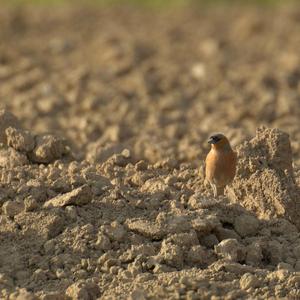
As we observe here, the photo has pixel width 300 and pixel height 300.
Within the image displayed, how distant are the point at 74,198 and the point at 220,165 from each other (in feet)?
4.17

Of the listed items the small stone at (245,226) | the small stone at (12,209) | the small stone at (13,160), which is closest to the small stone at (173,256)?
A: the small stone at (245,226)

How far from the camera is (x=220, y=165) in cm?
793

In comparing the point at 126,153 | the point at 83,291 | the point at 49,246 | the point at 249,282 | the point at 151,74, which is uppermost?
the point at 151,74

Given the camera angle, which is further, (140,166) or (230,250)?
(140,166)

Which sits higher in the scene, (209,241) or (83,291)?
(209,241)

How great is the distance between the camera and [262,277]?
257 inches

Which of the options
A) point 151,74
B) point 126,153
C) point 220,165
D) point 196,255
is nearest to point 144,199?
point 220,165

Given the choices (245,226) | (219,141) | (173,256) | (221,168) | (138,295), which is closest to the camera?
(138,295)

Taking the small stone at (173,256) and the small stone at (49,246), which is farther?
the small stone at (49,246)

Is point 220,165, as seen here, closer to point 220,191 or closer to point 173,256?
point 220,191

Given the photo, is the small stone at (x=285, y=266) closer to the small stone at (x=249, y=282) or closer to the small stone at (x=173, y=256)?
the small stone at (x=249, y=282)

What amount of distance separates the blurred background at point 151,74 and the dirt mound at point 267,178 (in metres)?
0.94

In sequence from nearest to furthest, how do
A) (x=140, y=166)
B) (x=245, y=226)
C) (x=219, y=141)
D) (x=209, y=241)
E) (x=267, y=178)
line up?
(x=209, y=241)
(x=245, y=226)
(x=267, y=178)
(x=219, y=141)
(x=140, y=166)

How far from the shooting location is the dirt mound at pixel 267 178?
7.54m
